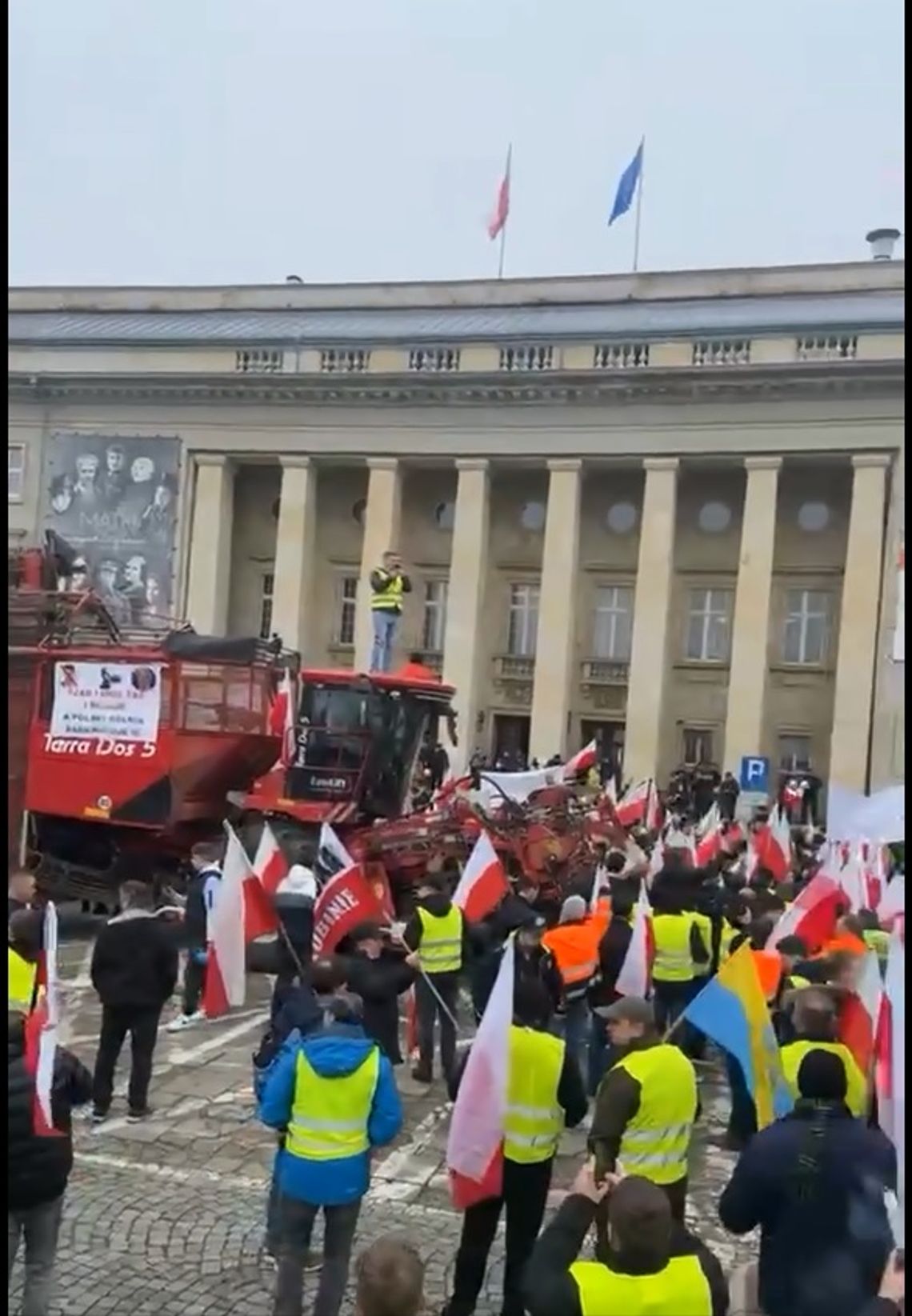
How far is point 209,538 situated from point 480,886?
31.1 m

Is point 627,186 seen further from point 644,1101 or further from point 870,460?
point 644,1101

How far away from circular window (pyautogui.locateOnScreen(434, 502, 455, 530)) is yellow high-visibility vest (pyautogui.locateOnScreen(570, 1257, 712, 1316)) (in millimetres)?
36957

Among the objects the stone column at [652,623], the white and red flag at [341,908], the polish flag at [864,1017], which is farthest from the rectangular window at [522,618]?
the polish flag at [864,1017]

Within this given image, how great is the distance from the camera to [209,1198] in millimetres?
7742

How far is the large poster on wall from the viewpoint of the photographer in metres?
39.6

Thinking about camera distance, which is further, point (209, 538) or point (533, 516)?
point (209, 538)

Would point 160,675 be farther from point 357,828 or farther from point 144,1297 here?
point 144,1297

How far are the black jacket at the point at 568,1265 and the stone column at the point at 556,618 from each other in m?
33.2

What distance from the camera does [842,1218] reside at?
15.8ft

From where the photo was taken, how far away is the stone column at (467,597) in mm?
38500

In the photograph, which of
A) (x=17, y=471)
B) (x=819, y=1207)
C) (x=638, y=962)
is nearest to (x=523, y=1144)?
(x=819, y=1207)

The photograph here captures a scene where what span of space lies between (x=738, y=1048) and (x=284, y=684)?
11939 millimetres

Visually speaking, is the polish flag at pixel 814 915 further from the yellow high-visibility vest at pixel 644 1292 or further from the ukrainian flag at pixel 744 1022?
the yellow high-visibility vest at pixel 644 1292

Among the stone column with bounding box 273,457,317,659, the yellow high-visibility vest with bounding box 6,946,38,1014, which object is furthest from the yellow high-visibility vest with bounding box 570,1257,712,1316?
the stone column with bounding box 273,457,317,659
